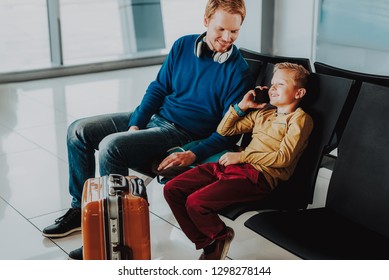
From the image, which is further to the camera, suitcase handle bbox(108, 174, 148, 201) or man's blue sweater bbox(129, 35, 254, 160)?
man's blue sweater bbox(129, 35, 254, 160)

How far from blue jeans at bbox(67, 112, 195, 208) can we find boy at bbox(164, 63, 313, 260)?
280 mm

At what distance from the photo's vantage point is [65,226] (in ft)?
9.12

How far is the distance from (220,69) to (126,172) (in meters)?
0.58

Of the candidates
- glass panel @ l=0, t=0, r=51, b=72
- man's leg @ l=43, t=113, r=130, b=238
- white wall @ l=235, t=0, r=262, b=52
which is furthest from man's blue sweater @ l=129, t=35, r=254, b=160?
glass panel @ l=0, t=0, r=51, b=72

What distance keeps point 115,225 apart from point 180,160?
1.53 feet

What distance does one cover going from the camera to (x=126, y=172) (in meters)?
2.50

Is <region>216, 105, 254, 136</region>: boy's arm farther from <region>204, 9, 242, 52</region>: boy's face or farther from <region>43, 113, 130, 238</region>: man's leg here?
<region>43, 113, 130, 238</region>: man's leg

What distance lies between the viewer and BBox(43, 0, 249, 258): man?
2.44 m

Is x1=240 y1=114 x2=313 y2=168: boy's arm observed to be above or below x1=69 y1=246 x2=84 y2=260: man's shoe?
above

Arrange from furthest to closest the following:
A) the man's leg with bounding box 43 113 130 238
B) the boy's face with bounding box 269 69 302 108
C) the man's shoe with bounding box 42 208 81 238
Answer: the man's shoe with bounding box 42 208 81 238 → the man's leg with bounding box 43 113 130 238 → the boy's face with bounding box 269 69 302 108

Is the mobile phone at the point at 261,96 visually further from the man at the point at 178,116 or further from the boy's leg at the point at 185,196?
the boy's leg at the point at 185,196

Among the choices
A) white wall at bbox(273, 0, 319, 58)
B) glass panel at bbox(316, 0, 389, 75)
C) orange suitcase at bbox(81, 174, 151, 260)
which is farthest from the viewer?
white wall at bbox(273, 0, 319, 58)

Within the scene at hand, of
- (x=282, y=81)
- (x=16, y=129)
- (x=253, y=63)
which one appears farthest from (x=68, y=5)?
(x=282, y=81)

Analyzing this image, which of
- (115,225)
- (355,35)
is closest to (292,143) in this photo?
(115,225)
